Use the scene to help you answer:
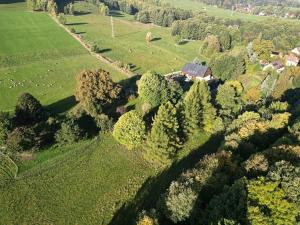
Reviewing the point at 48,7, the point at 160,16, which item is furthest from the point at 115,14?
the point at 48,7

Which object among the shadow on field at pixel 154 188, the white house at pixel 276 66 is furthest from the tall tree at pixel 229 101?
the white house at pixel 276 66

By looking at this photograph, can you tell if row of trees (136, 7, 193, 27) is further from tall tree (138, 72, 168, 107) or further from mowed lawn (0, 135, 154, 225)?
mowed lawn (0, 135, 154, 225)

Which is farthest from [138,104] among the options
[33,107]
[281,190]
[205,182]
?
[281,190]

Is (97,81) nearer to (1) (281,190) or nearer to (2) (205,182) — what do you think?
(2) (205,182)

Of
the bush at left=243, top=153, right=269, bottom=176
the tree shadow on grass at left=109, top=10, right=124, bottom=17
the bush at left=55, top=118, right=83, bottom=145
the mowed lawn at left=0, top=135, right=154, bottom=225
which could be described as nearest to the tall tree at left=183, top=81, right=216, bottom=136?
the mowed lawn at left=0, top=135, right=154, bottom=225

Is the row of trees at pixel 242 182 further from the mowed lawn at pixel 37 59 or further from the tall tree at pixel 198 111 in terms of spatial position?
the mowed lawn at pixel 37 59

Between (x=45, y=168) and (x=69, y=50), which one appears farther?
(x=69, y=50)

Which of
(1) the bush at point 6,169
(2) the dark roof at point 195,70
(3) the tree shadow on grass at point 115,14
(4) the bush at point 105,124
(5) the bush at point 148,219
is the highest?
(5) the bush at point 148,219
